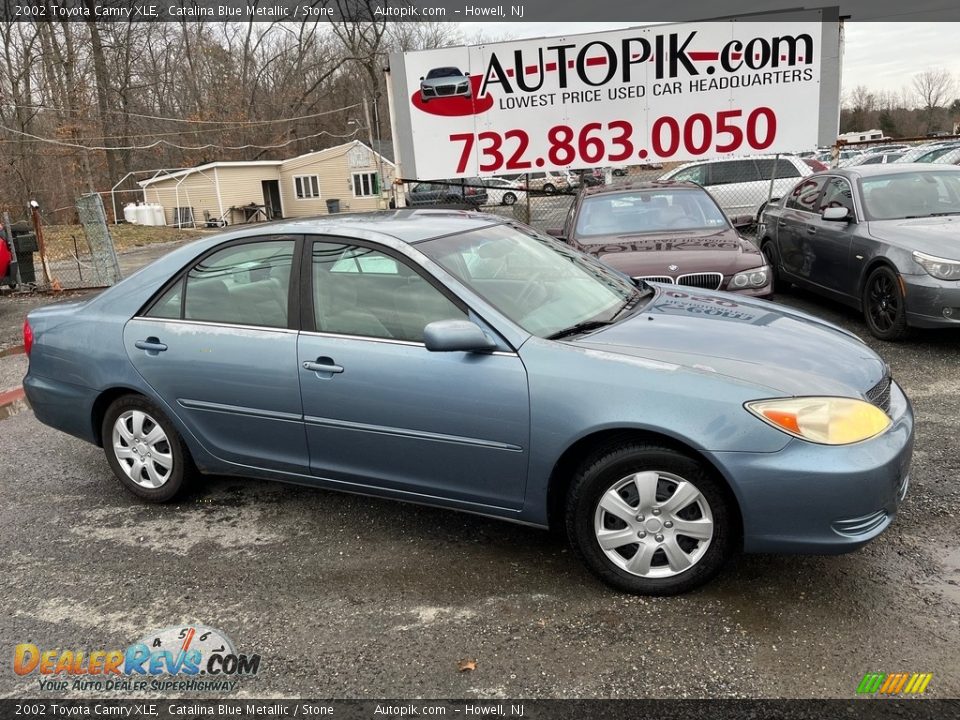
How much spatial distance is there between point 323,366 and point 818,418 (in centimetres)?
210

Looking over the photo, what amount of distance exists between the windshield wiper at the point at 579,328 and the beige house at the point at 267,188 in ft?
109

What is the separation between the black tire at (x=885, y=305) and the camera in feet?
20.0

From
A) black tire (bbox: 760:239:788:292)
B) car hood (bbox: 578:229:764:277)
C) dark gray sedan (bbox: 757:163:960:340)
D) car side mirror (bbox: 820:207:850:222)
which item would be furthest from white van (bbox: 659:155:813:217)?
car hood (bbox: 578:229:764:277)

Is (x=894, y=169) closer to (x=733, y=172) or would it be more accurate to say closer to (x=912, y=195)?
(x=912, y=195)

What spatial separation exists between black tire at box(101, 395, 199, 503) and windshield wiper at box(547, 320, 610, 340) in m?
2.18

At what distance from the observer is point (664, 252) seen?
20.8 feet

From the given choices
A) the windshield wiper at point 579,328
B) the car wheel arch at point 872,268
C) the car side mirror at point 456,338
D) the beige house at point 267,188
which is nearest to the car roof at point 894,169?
the car wheel arch at point 872,268

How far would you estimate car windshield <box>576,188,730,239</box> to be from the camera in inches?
279

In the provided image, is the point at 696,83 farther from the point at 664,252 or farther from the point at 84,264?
the point at 84,264

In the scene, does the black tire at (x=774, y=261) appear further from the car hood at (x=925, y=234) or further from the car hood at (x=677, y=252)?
the car hood at (x=677, y=252)

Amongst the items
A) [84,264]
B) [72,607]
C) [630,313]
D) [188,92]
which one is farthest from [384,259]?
[188,92]

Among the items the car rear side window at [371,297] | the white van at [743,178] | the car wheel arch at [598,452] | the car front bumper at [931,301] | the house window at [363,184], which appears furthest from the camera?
the house window at [363,184]

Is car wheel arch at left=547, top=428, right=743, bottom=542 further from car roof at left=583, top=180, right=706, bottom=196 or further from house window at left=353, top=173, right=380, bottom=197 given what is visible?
house window at left=353, top=173, right=380, bottom=197

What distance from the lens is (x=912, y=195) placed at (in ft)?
Answer: 22.4
